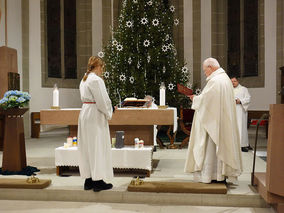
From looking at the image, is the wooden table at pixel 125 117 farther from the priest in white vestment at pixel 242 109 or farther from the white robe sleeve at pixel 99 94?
the priest in white vestment at pixel 242 109

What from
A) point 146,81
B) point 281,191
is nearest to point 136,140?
point 281,191

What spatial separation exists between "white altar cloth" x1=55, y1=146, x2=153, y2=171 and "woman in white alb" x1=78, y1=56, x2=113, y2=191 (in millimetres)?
930

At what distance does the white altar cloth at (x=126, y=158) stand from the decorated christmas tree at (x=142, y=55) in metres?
4.55

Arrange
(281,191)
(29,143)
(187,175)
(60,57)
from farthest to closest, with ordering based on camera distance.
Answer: (60,57) → (29,143) → (187,175) → (281,191)

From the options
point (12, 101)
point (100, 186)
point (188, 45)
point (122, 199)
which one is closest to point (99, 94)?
point (100, 186)

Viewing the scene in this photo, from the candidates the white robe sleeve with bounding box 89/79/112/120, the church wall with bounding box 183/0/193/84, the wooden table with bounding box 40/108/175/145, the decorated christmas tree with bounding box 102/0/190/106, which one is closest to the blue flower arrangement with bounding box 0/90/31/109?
the wooden table with bounding box 40/108/175/145

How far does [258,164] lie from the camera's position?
6219 mm

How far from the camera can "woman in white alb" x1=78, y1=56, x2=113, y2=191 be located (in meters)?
4.16

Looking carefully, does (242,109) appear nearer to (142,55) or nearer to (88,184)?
(142,55)

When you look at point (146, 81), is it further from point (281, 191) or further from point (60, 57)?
point (281, 191)

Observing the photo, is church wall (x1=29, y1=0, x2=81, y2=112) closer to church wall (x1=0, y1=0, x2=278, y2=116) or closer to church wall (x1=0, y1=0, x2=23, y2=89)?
church wall (x1=0, y1=0, x2=278, y2=116)

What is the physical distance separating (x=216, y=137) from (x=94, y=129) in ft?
4.93

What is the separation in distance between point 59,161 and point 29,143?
445cm

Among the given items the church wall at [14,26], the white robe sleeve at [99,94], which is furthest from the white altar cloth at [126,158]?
the church wall at [14,26]
